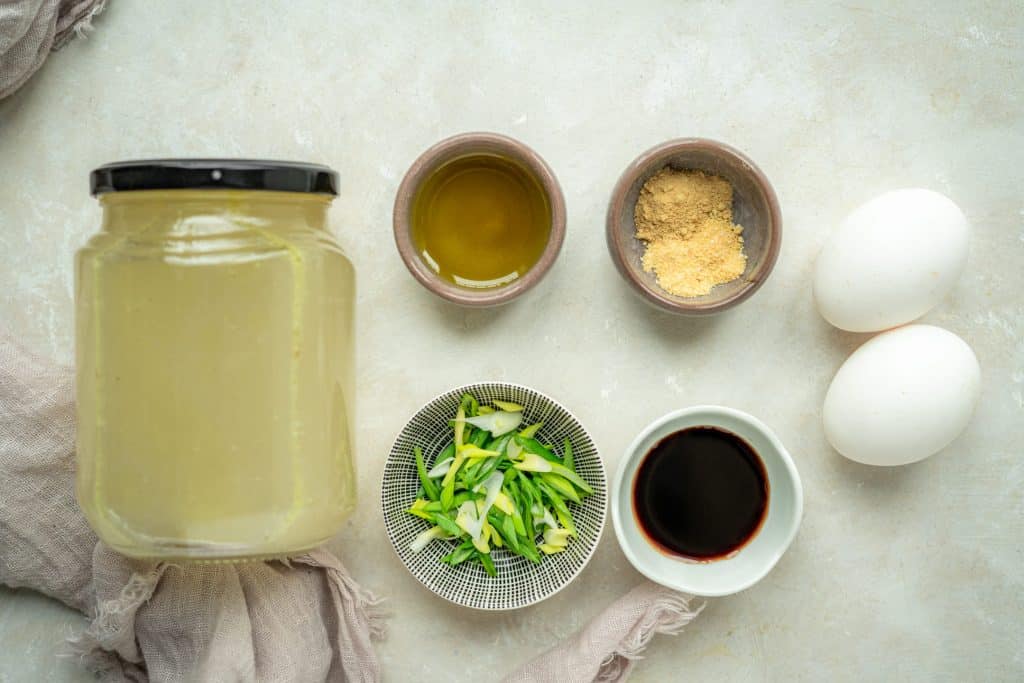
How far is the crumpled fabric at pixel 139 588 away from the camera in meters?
1.14

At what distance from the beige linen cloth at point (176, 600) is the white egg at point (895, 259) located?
1.60 feet

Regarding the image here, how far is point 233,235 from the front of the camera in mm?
957

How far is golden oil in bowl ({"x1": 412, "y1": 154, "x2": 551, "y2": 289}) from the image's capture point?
45.9 inches

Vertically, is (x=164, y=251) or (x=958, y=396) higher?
(x=164, y=251)

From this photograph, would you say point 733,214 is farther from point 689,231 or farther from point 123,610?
point 123,610

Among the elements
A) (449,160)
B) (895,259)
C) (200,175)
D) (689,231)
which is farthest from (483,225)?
(895,259)

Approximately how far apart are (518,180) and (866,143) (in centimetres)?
53

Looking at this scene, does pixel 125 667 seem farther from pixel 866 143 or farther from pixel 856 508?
pixel 866 143

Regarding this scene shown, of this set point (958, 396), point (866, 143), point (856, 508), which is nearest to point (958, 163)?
point (866, 143)

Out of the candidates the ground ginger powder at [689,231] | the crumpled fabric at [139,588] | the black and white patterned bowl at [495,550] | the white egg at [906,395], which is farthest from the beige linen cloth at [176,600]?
the ground ginger powder at [689,231]

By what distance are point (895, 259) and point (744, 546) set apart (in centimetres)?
45

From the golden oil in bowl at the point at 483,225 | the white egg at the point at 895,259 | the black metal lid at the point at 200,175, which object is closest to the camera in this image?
the black metal lid at the point at 200,175

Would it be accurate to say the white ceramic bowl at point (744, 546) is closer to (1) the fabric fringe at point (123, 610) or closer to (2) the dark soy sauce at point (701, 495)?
(2) the dark soy sauce at point (701, 495)

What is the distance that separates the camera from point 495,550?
47.1 inches
